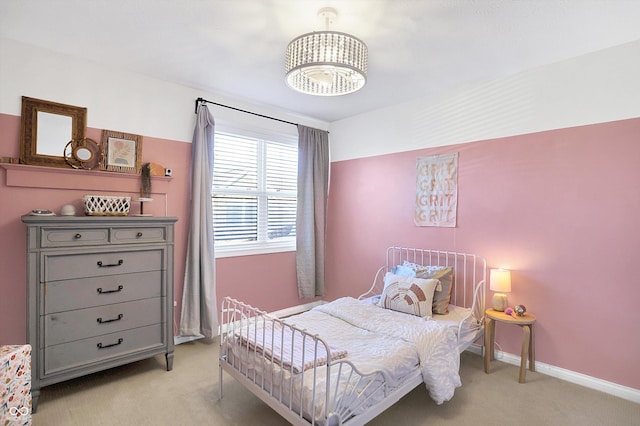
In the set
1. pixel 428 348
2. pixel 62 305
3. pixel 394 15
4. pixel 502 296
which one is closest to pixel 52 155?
pixel 62 305

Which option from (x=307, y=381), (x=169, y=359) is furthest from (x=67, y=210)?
(x=307, y=381)

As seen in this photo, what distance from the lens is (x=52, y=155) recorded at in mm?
2709

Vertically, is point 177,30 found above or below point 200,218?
above

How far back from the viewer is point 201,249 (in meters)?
3.40

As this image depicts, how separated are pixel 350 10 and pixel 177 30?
124 cm

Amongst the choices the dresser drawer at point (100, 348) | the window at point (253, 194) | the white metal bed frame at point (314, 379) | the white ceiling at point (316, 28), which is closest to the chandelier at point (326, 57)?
the white ceiling at point (316, 28)

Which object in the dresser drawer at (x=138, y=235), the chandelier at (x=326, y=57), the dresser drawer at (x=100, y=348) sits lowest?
the dresser drawer at (x=100, y=348)

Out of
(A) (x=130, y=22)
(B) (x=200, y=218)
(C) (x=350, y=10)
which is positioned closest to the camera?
(C) (x=350, y=10)

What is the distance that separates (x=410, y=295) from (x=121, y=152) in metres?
2.95

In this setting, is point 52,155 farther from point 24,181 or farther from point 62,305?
point 62,305

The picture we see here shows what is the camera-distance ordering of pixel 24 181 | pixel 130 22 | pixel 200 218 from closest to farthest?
pixel 130 22 → pixel 24 181 → pixel 200 218

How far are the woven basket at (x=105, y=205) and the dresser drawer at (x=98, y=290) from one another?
0.52m

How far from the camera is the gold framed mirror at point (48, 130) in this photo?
2.60m

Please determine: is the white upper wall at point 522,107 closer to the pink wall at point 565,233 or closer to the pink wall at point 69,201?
the pink wall at point 565,233
